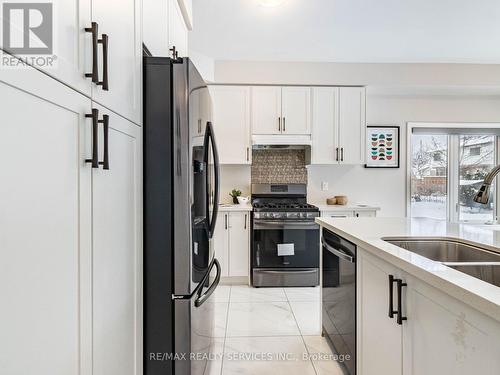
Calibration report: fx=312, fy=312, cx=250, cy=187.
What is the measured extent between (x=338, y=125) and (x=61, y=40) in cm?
364

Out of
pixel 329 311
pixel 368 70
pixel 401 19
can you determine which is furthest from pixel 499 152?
pixel 329 311

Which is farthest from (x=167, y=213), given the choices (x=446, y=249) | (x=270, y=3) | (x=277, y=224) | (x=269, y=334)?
(x=277, y=224)

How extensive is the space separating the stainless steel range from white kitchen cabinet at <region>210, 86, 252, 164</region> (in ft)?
2.50

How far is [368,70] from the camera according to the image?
13.2ft

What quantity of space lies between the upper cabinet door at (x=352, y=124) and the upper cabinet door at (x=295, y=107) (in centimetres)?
47

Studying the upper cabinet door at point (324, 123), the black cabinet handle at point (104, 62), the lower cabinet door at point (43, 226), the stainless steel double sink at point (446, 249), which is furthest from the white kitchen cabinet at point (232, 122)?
the lower cabinet door at point (43, 226)

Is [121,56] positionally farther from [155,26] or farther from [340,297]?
[340,297]

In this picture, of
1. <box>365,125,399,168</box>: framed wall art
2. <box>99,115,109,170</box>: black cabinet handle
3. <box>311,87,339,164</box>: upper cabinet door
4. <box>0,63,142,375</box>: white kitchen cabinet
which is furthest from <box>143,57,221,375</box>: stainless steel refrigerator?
<box>365,125,399,168</box>: framed wall art

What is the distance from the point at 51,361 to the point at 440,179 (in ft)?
16.9

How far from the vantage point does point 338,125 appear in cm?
399

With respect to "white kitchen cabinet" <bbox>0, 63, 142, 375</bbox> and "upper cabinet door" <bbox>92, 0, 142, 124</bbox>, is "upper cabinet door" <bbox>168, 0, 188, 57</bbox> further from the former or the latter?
"white kitchen cabinet" <bbox>0, 63, 142, 375</bbox>

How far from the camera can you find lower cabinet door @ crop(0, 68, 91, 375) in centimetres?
59

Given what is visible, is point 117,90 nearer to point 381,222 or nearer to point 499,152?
point 381,222

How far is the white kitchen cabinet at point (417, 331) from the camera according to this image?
80 centimetres
